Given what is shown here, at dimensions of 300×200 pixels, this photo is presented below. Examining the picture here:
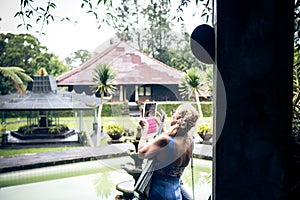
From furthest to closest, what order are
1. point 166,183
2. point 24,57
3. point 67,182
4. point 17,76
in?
point 17,76 → point 67,182 → point 24,57 → point 166,183

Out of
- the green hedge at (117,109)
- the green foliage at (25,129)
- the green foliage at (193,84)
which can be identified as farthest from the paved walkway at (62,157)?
the green foliage at (193,84)

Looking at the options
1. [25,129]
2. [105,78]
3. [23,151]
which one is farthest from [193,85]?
[25,129]

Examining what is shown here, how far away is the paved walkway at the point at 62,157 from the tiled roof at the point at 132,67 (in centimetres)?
85

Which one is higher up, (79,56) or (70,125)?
(79,56)

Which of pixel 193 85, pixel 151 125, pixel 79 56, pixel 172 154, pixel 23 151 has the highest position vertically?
pixel 79 56

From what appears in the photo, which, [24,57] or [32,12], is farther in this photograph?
[24,57]

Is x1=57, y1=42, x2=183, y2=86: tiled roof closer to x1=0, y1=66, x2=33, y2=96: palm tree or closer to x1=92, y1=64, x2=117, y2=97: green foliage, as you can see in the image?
x1=92, y1=64, x2=117, y2=97: green foliage

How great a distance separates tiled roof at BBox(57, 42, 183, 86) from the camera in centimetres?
200

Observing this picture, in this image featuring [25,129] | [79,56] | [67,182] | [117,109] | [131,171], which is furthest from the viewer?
[25,129]

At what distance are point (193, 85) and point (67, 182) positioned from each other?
2502 mm

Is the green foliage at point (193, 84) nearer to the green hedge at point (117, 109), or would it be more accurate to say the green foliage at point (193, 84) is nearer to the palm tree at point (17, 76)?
the green hedge at point (117, 109)

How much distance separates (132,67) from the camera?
7.86 feet

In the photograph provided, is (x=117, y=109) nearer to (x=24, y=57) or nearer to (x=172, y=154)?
(x=172, y=154)

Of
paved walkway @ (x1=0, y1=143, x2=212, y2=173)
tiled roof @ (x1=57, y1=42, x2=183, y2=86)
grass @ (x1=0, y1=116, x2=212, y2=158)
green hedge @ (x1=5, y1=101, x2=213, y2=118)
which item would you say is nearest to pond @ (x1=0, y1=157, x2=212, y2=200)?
paved walkway @ (x1=0, y1=143, x2=212, y2=173)
